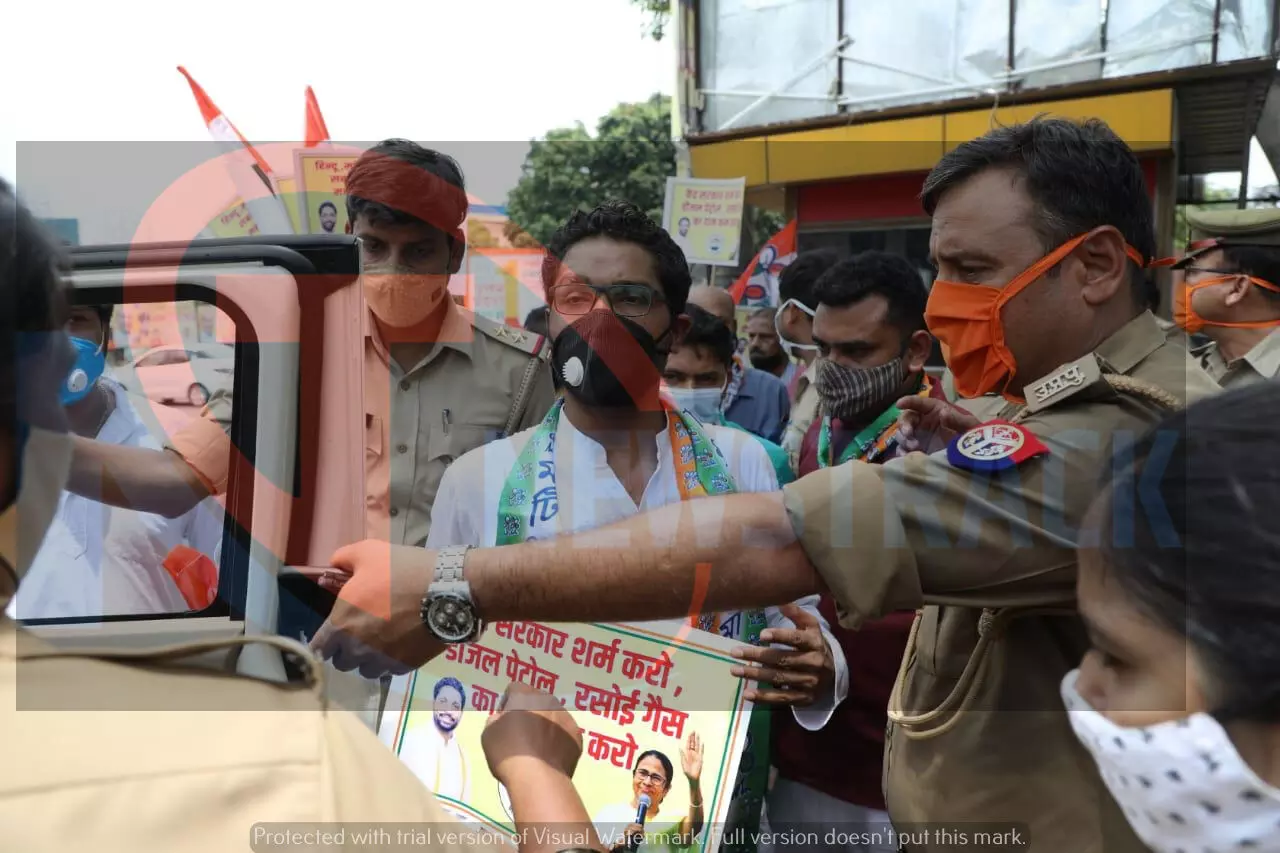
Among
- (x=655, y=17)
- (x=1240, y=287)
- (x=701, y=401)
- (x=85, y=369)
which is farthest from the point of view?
(x=655, y=17)

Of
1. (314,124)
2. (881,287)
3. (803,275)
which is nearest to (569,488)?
(881,287)

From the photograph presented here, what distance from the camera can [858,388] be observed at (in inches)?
122

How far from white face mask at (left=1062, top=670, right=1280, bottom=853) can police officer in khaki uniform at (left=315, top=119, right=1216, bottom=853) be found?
33cm

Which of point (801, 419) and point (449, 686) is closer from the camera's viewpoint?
point (449, 686)

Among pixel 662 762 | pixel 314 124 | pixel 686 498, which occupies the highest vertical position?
pixel 314 124

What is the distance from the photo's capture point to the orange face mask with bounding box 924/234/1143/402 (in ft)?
5.50

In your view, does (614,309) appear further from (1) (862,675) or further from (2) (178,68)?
(2) (178,68)

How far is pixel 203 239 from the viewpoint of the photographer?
65.3 inches

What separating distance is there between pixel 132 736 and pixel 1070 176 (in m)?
1.60

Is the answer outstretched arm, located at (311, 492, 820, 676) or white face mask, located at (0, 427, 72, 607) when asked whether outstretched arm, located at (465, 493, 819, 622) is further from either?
white face mask, located at (0, 427, 72, 607)

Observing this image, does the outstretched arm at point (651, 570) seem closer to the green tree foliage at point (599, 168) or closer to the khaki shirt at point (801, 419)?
the khaki shirt at point (801, 419)

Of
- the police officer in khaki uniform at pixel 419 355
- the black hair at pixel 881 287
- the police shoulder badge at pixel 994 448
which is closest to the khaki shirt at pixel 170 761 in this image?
the police shoulder badge at pixel 994 448

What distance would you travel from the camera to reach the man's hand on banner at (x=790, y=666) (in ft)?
5.97

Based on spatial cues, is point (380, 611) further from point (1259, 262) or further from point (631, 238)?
point (1259, 262)
